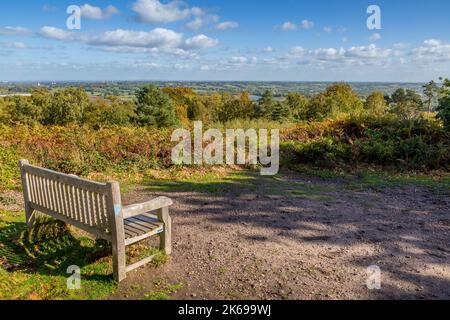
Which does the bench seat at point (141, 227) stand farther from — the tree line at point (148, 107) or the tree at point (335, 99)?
the tree at point (335, 99)

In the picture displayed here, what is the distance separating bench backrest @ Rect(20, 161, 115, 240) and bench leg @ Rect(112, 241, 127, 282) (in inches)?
7.4

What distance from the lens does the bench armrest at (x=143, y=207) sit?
4.11 meters

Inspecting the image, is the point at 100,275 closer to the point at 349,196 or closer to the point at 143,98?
the point at 349,196

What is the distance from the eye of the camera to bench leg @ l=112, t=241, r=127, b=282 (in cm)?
402

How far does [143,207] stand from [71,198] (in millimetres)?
938

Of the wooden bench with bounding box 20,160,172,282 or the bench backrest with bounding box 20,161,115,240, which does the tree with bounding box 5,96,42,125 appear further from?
the wooden bench with bounding box 20,160,172,282

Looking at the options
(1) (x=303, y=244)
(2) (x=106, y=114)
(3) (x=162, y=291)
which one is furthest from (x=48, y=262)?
(2) (x=106, y=114)

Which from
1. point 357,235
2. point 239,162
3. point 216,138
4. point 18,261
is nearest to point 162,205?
point 18,261

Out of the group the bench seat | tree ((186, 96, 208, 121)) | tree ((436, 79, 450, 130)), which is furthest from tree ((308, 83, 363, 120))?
the bench seat


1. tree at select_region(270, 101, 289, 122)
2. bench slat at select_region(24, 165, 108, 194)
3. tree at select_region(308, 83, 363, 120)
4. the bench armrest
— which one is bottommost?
the bench armrest

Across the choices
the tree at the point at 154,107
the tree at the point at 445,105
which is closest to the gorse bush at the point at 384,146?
the tree at the point at 445,105

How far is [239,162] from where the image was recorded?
10.7 meters

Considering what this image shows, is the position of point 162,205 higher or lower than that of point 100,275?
higher

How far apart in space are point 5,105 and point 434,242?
51505mm
